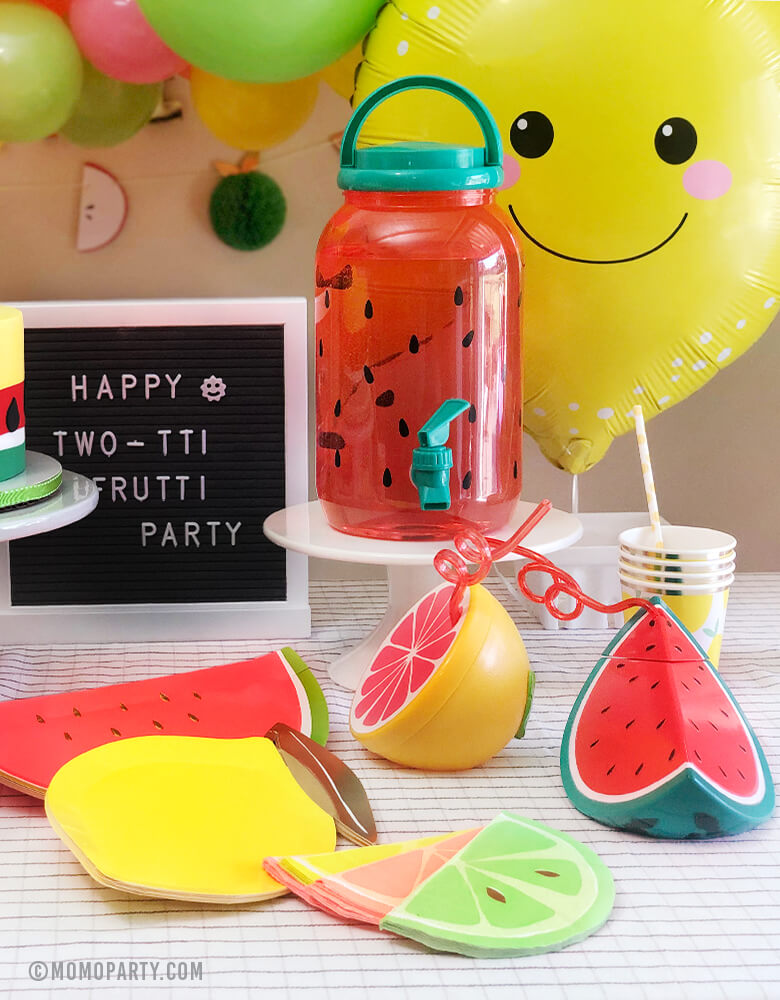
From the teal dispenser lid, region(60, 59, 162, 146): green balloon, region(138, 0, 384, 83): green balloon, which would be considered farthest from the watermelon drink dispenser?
region(60, 59, 162, 146): green balloon

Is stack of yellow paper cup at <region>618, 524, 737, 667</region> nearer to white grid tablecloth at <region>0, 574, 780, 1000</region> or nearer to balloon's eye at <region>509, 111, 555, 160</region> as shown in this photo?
white grid tablecloth at <region>0, 574, 780, 1000</region>

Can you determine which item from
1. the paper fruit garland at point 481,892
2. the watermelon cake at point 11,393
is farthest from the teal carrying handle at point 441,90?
the paper fruit garland at point 481,892

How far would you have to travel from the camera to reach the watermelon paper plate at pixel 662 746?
2.67ft

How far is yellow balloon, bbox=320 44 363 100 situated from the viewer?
1.21 m

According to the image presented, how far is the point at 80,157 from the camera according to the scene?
129cm

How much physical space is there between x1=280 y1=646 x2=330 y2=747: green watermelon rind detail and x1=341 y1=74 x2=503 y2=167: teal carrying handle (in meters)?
0.44

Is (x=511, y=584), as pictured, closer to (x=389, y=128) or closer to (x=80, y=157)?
(x=389, y=128)

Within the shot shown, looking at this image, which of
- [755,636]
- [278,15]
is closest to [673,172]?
[278,15]

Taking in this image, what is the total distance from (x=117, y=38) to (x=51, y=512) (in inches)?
18.2

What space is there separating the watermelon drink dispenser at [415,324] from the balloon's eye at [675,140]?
0.53ft

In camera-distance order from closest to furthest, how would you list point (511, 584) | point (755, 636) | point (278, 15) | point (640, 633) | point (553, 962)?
point (553, 962), point (640, 633), point (278, 15), point (755, 636), point (511, 584)

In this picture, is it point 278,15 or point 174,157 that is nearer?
point 278,15

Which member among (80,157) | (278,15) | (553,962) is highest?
(278,15)

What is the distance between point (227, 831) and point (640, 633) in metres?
0.34
